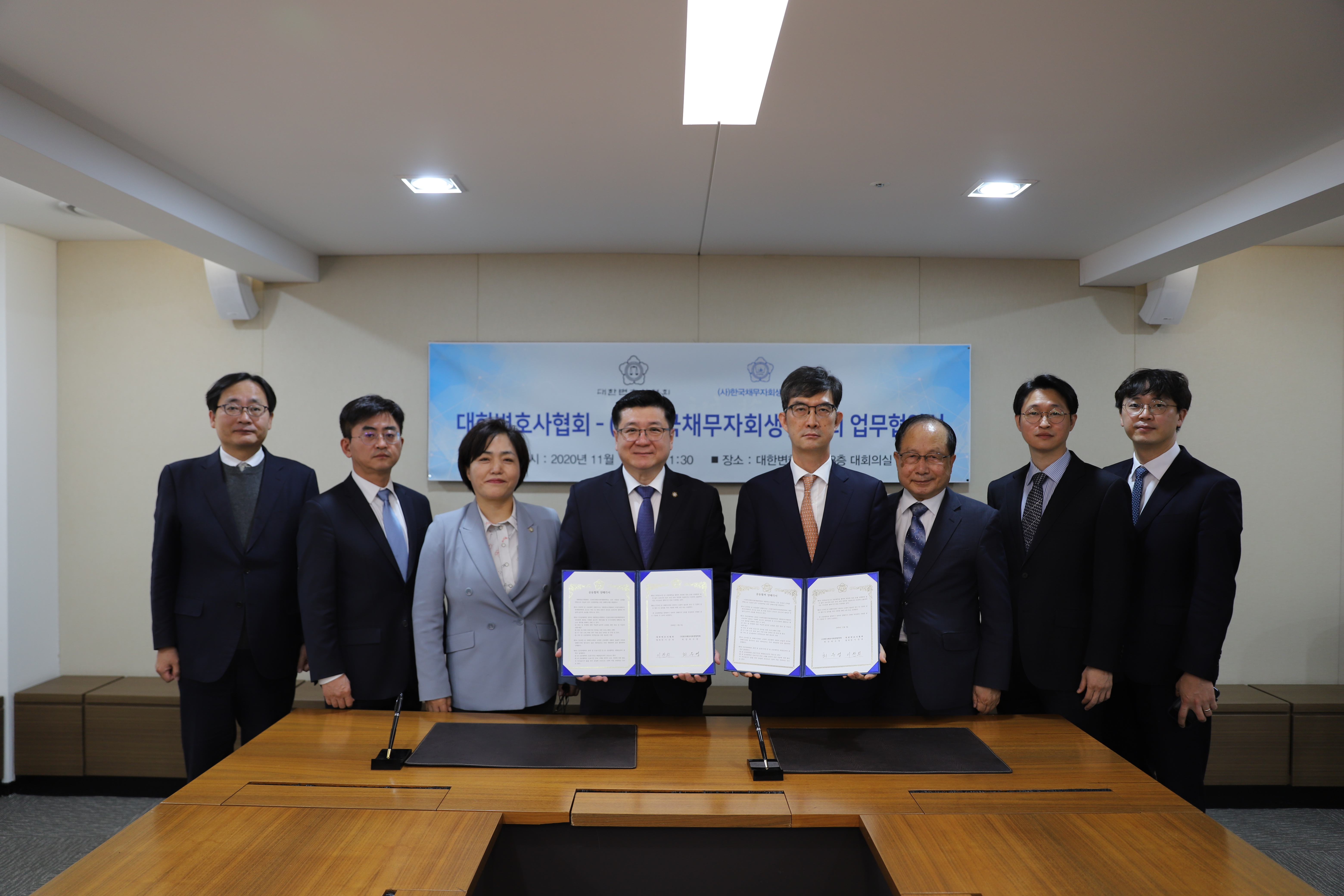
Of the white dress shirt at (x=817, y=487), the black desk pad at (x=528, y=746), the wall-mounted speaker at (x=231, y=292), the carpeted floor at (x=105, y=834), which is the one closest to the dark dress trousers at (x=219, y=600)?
the carpeted floor at (x=105, y=834)

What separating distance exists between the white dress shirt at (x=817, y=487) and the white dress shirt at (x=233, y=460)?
2140mm

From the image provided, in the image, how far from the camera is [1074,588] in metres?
2.57

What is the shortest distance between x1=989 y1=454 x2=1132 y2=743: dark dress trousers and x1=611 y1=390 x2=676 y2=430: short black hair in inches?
48.5

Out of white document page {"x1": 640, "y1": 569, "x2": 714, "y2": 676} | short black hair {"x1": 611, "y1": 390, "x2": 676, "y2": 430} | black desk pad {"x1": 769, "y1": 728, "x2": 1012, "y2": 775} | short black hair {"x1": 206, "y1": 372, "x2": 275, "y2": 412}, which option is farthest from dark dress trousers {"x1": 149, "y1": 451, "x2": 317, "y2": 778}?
black desk pad {"x1": 769, "y1": 728, "x2": 1012, "y2": 775}

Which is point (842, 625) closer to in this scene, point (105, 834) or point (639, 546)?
point (639, 546)

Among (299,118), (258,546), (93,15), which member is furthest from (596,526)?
(93,15)

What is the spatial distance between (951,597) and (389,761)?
5.85ft

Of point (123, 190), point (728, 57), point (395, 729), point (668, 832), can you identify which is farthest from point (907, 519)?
point (123, 190)

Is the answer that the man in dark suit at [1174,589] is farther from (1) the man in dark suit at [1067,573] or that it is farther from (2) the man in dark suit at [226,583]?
(2) the man in dark suit at [226,583]

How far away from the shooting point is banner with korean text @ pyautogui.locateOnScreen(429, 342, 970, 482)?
4.24m

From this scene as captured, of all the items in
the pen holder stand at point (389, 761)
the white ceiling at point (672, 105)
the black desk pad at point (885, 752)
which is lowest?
the black desk pad at point (885, 752)

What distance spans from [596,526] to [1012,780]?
143 centimetres

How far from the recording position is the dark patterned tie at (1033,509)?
266 centimetres

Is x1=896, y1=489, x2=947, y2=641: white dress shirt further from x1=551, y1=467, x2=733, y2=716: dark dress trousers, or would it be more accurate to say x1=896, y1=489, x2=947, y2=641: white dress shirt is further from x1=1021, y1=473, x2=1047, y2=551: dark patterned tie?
x1=551, y1=467, x2=733, y2=716: dark dress trousers
